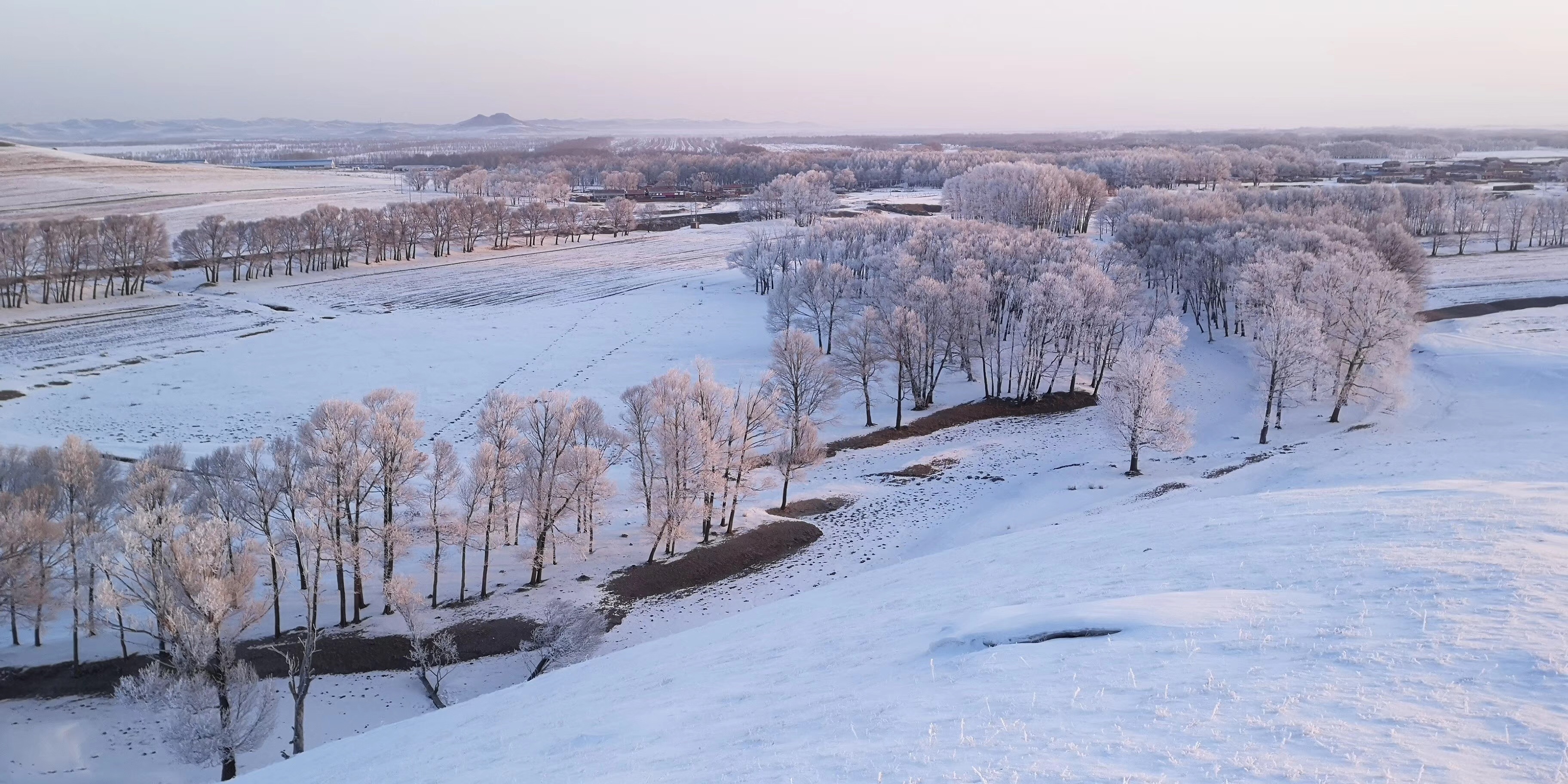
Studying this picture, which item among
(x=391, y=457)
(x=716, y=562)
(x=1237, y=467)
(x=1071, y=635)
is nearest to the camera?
(x=1071, y=635)

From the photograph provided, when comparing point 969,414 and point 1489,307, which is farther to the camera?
point 1489,307

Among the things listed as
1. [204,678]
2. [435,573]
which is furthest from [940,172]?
[204,678]

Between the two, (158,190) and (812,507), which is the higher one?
(158,190)

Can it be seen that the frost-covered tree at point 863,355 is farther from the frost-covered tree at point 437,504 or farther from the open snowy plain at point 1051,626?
the frost-covered tree at point 437,504

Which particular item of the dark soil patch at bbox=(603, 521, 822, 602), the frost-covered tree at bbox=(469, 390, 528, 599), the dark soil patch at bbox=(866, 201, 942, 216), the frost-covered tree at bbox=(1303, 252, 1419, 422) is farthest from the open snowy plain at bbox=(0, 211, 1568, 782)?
the dark soil patch at bbox=(866, 201, 942, 216)

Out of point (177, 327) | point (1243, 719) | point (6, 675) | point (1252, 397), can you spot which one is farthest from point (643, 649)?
point (177, 327)

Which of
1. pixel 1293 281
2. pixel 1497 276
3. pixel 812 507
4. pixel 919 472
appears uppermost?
pixel 1497 276

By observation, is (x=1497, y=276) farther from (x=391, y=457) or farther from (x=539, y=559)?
(x=391, y=457)
